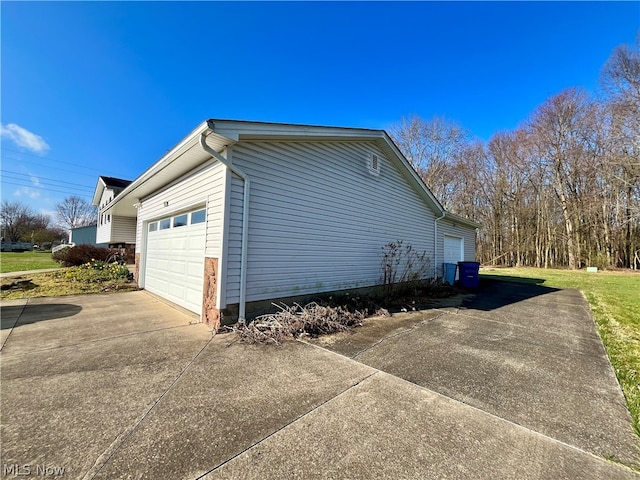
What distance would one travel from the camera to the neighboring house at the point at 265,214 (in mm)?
4621

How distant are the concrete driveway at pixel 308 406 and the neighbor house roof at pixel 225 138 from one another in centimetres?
325

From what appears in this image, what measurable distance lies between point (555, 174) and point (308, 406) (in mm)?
25400

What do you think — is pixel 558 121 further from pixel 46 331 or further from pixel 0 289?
pixel 0 289

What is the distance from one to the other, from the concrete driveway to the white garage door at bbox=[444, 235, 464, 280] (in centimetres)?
687

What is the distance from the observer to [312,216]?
19.5 feet

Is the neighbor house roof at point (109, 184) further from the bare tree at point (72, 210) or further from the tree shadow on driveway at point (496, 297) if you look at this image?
the bare tree at point (72, 210)

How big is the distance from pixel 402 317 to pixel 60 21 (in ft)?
34.1

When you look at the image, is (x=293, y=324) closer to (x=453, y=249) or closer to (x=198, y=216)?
(x=198, y=216)

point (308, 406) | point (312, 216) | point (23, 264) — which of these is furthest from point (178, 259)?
point (23, 264)

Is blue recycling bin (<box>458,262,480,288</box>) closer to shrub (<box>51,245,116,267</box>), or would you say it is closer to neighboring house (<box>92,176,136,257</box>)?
neighboring house (<box>92,176,136,257</box>)

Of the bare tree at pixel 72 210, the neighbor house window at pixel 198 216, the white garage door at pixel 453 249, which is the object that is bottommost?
the white garage door at pixel 453 249

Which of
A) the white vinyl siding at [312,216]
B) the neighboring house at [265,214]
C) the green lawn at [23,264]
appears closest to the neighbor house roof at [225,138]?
the neighboring house at [265,214]

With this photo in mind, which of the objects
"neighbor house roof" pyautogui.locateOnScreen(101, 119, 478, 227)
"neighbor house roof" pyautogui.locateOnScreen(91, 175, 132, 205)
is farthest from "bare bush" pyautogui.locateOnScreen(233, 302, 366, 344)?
"neighbor house roof" pyautogui.locateOnScreen(91, 175, 132, 205)

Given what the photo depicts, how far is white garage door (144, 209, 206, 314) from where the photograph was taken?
5.41m
